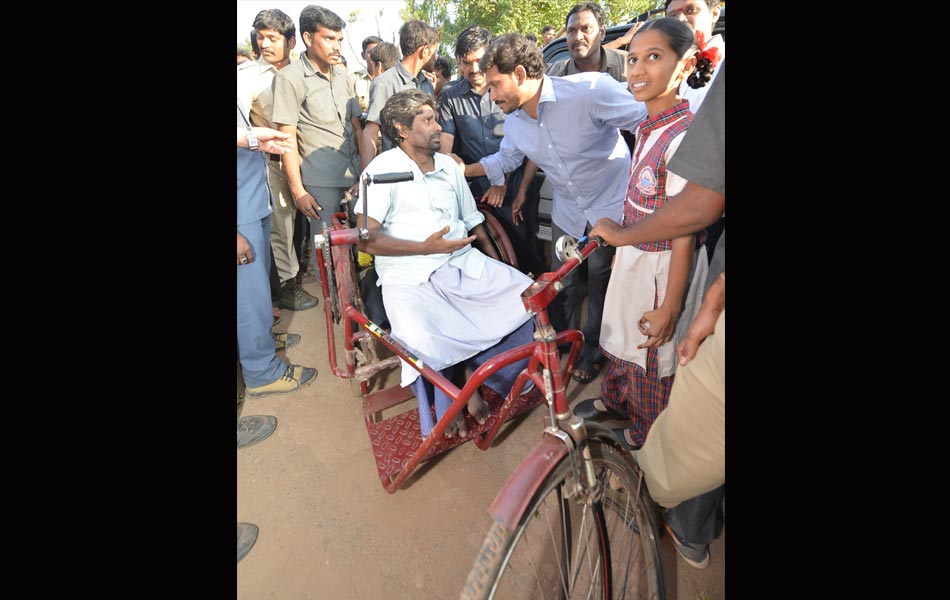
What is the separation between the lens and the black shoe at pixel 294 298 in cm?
410

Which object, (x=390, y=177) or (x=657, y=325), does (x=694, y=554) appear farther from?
(x=390, y=177)

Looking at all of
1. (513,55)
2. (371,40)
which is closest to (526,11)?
(371,40)

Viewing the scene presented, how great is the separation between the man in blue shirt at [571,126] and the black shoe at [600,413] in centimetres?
74

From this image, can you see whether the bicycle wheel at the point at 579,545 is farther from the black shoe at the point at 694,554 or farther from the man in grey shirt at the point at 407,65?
the man in grey shirt at the point at 407,65

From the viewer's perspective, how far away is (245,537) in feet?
6.61

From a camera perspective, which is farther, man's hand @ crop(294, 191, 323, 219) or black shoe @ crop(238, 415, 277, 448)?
man's hand @ crop(294, 191, 323, 219)

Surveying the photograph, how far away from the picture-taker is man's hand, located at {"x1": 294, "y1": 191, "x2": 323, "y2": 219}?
3.37 m

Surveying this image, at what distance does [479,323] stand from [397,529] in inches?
40.5

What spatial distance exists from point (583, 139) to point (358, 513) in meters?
2.16

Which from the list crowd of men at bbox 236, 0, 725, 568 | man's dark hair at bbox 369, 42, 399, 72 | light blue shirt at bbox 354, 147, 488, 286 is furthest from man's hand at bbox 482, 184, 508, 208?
man's dark hair at bbox 369, 42, 399, 72

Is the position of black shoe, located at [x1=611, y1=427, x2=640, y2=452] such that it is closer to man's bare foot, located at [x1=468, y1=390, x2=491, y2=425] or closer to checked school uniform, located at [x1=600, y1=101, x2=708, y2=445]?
checked school uniform, located at [x1=600, y1=101, x2=708, y2=445]

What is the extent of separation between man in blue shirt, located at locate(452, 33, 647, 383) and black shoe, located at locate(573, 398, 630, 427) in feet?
2.44
